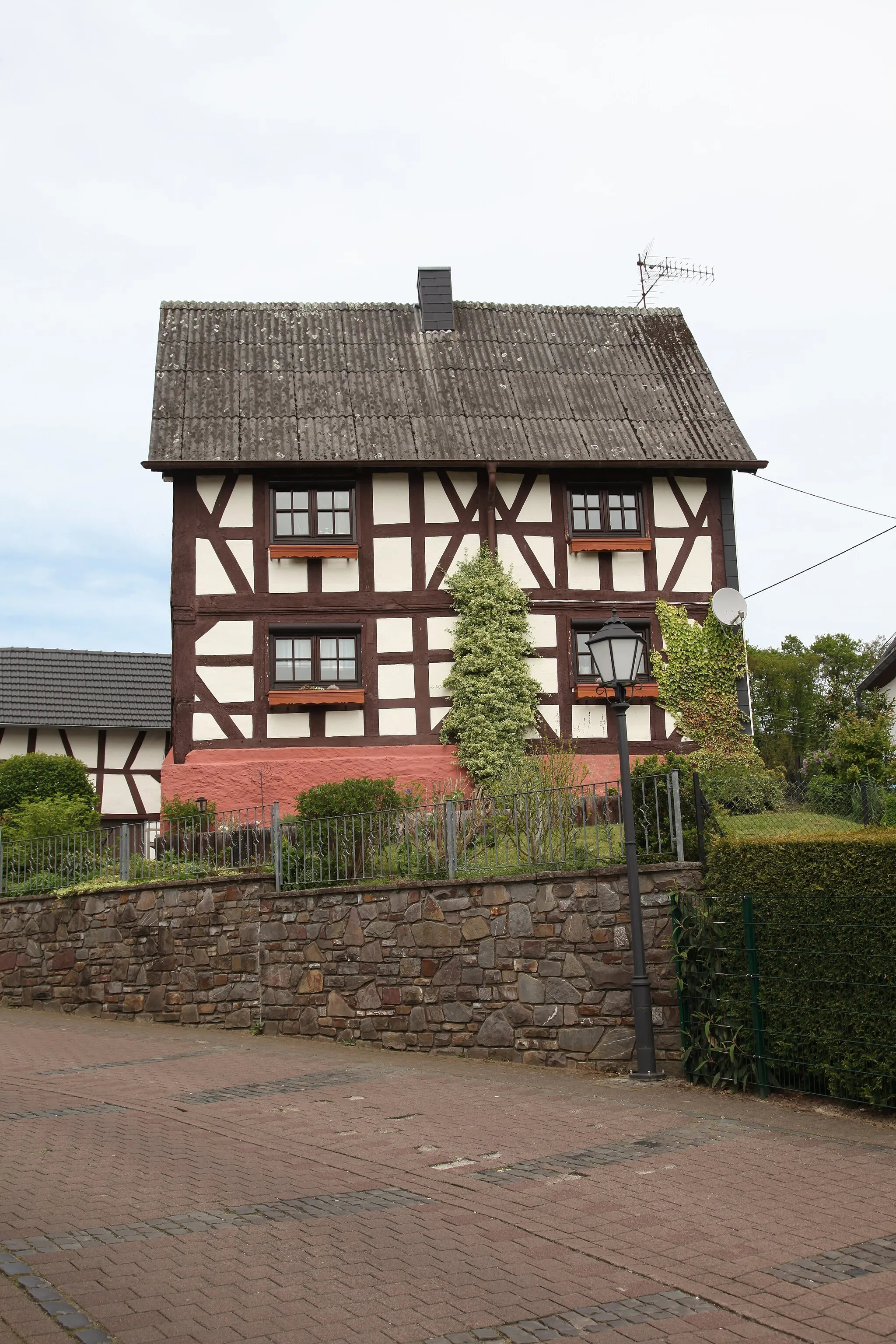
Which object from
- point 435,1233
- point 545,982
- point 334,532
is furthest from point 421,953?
point 334,532

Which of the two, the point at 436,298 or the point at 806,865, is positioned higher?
the point at 436,298

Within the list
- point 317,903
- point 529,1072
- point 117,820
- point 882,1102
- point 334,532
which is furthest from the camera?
point 117,820

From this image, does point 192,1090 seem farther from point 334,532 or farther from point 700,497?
point 700,497

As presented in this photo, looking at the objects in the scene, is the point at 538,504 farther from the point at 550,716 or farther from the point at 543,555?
the point at 550,716

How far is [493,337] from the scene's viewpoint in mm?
23969

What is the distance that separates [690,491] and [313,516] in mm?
6281

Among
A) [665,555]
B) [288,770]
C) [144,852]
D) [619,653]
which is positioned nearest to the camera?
[619,653]

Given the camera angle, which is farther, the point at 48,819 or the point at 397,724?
the point at 397,724

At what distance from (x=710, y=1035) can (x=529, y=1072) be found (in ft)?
5.95

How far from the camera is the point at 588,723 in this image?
20.9 m

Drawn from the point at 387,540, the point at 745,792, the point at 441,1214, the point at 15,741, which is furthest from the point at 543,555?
the point at 441,1214

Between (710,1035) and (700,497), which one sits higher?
(700,497)

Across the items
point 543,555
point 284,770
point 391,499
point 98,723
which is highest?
point 391,499

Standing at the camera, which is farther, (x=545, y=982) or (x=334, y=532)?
(x=334, y=532)
